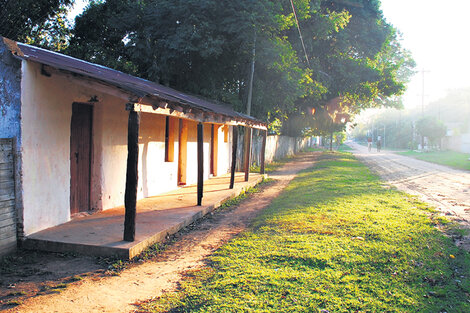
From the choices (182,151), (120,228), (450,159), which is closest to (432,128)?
(450,159)

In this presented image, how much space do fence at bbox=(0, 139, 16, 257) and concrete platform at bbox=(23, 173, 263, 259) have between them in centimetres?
29

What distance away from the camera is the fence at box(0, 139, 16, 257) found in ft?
17.4

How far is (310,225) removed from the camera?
7.14 meters

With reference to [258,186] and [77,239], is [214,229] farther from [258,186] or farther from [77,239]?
[258,186]

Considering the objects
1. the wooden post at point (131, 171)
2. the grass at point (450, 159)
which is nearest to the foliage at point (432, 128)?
the grass at point (450, 159)

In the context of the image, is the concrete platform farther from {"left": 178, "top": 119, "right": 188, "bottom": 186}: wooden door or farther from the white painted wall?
{"left": 178, "top": 119, "right": 188, "bottom": 186}: wooden door

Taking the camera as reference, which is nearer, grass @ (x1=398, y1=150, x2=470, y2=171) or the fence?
the fence

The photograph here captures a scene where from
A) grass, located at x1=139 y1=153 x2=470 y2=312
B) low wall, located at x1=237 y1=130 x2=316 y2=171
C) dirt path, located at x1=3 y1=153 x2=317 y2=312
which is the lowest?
dirt path, located at x1=3 y1=153 x2=317 y2=312

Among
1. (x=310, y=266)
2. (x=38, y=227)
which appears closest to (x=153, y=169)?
(x=38, y=227)

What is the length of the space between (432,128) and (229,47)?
45.0 metres

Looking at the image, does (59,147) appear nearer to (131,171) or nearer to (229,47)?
(131,171)

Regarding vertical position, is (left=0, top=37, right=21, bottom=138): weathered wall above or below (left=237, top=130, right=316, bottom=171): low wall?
above

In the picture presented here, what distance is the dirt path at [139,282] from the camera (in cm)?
399

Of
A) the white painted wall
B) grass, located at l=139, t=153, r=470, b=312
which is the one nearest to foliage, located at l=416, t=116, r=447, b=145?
grass, located at l=139, t=153, r=470, b=312
